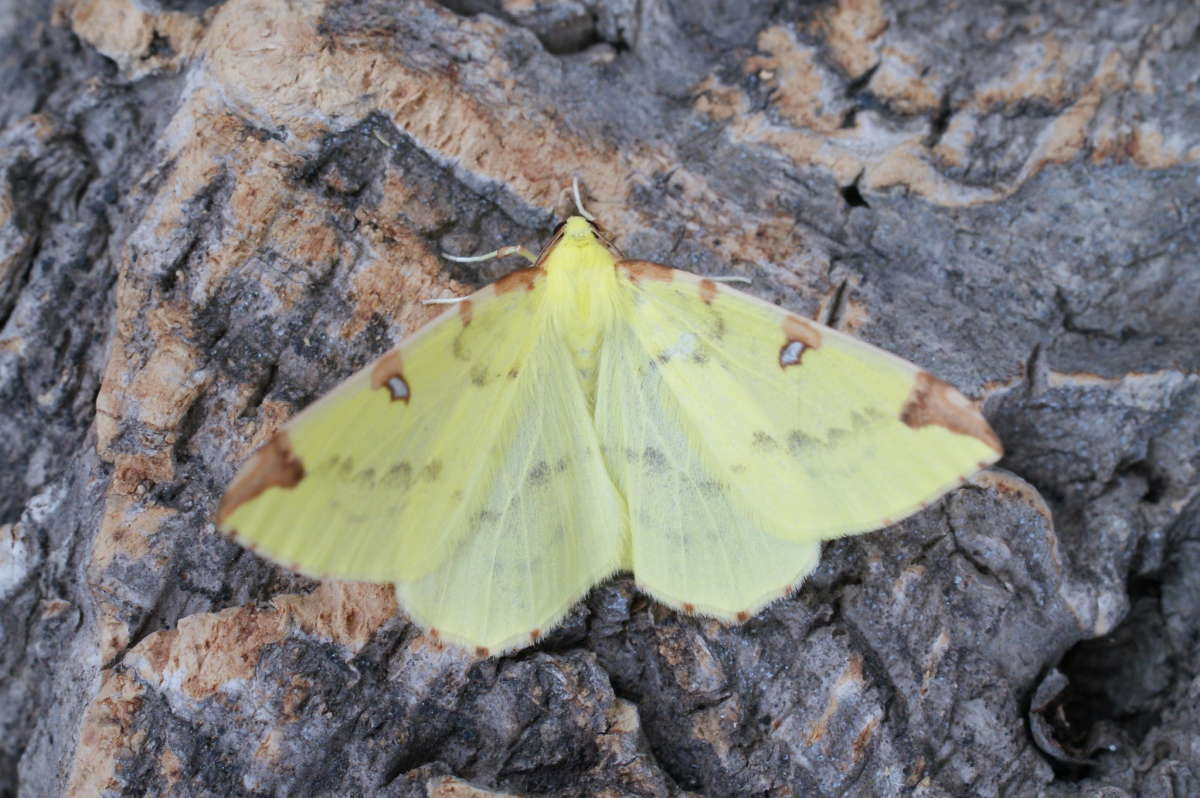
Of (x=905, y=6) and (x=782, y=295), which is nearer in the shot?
(x=782, y=295)

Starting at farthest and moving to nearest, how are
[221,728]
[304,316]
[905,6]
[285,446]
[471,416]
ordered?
[905,6] < [304,316] < [471,416] < [221,728] < [285,446]

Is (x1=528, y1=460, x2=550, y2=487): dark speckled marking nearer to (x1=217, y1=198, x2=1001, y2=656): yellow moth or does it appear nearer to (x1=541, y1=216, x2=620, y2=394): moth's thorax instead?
(x1=217, y1=198, x2=1001, y2=656): yellow moth

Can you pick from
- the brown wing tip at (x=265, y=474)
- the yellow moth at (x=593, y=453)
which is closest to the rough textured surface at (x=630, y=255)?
the yellow moth at (x=593, y=453)

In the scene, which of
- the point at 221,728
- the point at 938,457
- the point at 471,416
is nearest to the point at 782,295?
the point at 938,457

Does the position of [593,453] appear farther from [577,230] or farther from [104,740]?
[104,740]

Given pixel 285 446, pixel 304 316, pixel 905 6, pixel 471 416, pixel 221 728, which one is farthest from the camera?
pixel 905 6

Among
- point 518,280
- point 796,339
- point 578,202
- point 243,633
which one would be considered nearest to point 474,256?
point 518,280

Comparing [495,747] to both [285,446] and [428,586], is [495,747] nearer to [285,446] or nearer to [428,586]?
[428,586]
